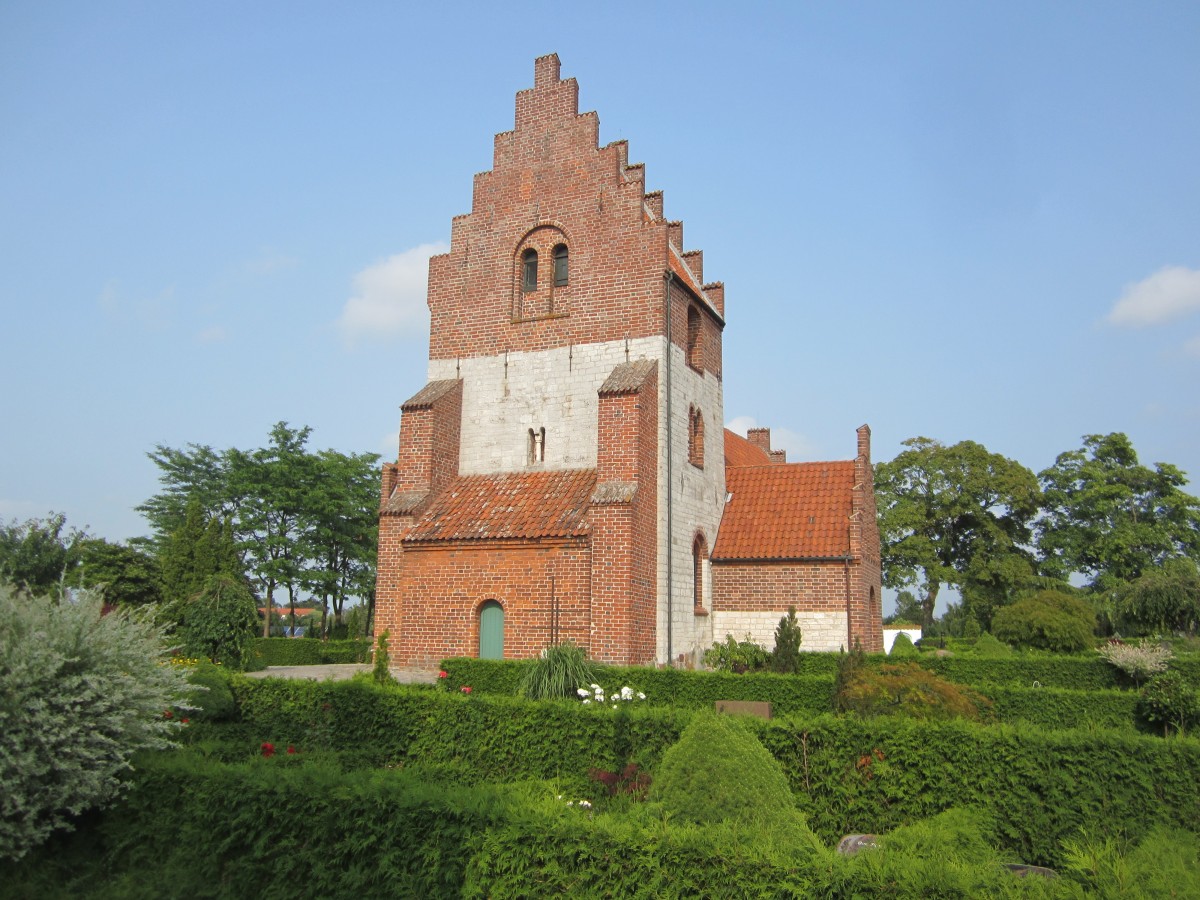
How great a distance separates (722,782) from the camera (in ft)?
22.2

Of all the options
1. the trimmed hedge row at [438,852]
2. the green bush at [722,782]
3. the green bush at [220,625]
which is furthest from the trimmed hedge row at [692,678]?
the green bush at [220,625]

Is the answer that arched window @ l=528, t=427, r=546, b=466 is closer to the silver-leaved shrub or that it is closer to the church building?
the church building

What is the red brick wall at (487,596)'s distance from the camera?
1708cm

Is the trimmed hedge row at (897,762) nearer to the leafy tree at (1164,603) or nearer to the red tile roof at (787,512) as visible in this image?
the red tile roof at (787,512)

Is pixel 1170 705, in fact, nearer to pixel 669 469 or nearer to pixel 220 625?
pixel 669 469

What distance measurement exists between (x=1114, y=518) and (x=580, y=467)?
117ft

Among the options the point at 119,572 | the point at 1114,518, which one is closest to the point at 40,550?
the point at 119,572

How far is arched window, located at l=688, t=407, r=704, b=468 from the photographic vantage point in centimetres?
2062

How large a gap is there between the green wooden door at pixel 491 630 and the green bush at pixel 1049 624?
19552 millimetres

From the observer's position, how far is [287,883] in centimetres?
681

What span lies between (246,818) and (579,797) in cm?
366

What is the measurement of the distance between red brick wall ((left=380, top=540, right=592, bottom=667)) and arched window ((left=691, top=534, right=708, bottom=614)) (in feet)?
13.2

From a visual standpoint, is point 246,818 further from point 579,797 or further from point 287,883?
point 579,797

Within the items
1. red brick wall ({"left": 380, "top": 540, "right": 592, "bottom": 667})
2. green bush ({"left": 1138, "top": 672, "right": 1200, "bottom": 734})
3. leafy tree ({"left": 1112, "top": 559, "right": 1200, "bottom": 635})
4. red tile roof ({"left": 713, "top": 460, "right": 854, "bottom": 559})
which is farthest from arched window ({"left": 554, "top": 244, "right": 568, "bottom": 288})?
leafy tree ({"left": 1112, "top": 559, "right": 1200, "bottom": 635})
